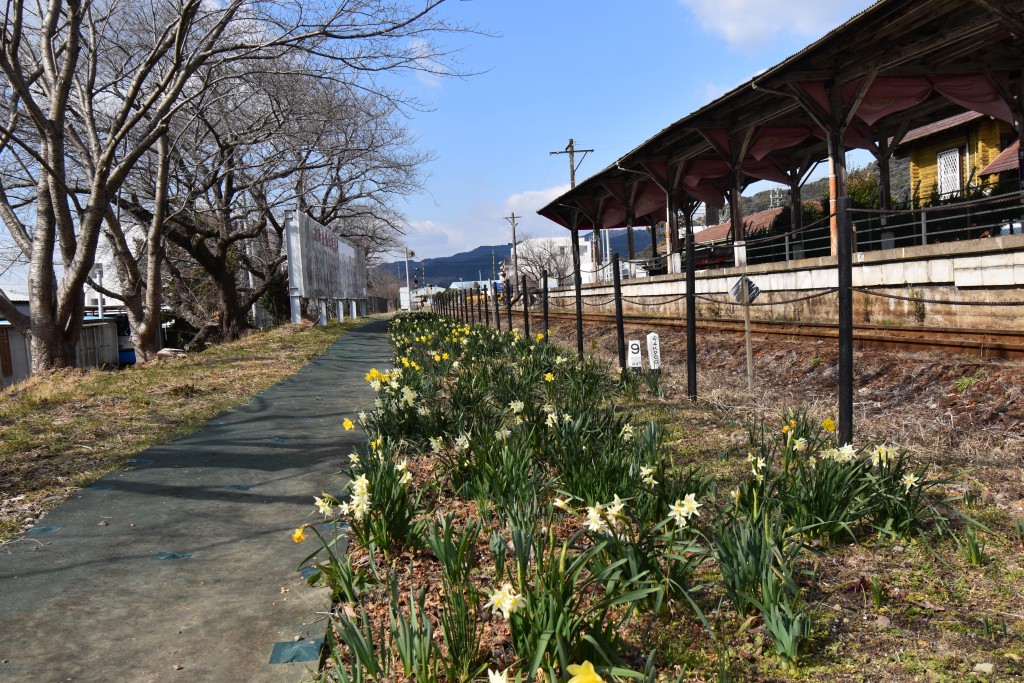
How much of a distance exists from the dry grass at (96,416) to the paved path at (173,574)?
250 millimetres

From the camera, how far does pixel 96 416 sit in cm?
754

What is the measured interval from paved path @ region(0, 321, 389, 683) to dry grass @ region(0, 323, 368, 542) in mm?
250

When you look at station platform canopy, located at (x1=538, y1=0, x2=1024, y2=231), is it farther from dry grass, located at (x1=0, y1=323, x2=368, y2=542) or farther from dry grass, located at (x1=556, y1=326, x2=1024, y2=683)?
dry grass, located at (x1=0, y1=323, x2=368, y2=542)

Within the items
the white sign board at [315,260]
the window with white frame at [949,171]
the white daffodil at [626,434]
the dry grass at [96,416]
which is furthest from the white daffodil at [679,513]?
the window with white frame at [949,171]

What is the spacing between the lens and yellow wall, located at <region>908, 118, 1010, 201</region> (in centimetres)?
2142

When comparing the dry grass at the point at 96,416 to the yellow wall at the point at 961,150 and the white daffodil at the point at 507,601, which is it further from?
the yellow wall at the point at 961,150

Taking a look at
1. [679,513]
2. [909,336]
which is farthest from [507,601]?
[909,336]

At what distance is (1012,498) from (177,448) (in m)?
5.77

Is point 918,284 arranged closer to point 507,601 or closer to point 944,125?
point 507,601

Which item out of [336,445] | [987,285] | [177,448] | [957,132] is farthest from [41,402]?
[957,132]

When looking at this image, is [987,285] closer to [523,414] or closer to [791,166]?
[523,414]

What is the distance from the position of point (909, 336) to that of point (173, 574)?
7.81m

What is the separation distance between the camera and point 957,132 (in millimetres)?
23047

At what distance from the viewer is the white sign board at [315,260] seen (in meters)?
21.0
